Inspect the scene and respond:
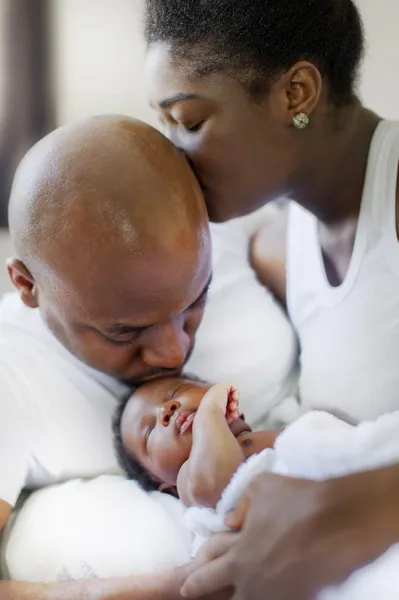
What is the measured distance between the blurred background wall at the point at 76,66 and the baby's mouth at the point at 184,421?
0.30 meters

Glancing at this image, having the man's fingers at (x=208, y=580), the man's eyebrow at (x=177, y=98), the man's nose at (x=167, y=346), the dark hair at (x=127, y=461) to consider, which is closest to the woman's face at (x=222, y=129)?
the man's eyebrow at (x=177, y=98)

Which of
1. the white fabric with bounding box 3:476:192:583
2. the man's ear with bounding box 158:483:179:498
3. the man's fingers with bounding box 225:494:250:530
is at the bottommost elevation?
the man's ear with bounding box 158:483:179:498

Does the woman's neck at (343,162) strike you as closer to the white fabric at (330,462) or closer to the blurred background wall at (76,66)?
the blurred background wall at (76,66)

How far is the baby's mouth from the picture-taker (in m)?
0.76

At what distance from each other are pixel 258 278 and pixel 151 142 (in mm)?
341

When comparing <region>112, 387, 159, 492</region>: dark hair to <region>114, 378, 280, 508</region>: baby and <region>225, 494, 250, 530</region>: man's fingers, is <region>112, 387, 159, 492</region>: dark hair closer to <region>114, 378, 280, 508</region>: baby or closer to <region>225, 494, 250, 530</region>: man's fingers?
<region>114, 378, 280, 508</region>: baby

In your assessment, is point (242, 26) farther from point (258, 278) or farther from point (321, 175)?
point (258, 278)

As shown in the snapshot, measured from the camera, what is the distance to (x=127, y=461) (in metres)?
0.82

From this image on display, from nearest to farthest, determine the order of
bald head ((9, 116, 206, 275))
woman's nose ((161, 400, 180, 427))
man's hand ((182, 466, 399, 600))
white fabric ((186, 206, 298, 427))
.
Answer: man's hand ((182, 466, 399, 600))
bald head ((9, 116, 206, 275))
woman's nose ((161, 400, 180, 427))
white fabric ((186, 206, 298, 427))

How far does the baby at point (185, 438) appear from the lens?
69cm

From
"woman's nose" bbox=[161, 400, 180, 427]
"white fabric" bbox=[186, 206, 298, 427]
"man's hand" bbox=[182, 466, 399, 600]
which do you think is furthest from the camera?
"white fabric" bbox=[186, 206, 298, 427]

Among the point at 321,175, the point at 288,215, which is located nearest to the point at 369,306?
the point at 321,175

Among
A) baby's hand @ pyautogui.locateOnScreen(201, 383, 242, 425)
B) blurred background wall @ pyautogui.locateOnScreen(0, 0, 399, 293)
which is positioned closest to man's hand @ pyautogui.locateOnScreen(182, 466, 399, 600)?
baby's hand @ pyautogui.locateOnScreen(201, 383, 242, 425)

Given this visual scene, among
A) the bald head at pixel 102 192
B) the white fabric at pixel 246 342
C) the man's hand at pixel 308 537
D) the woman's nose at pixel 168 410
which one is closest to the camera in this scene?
the man's hand at pixel 308 537
